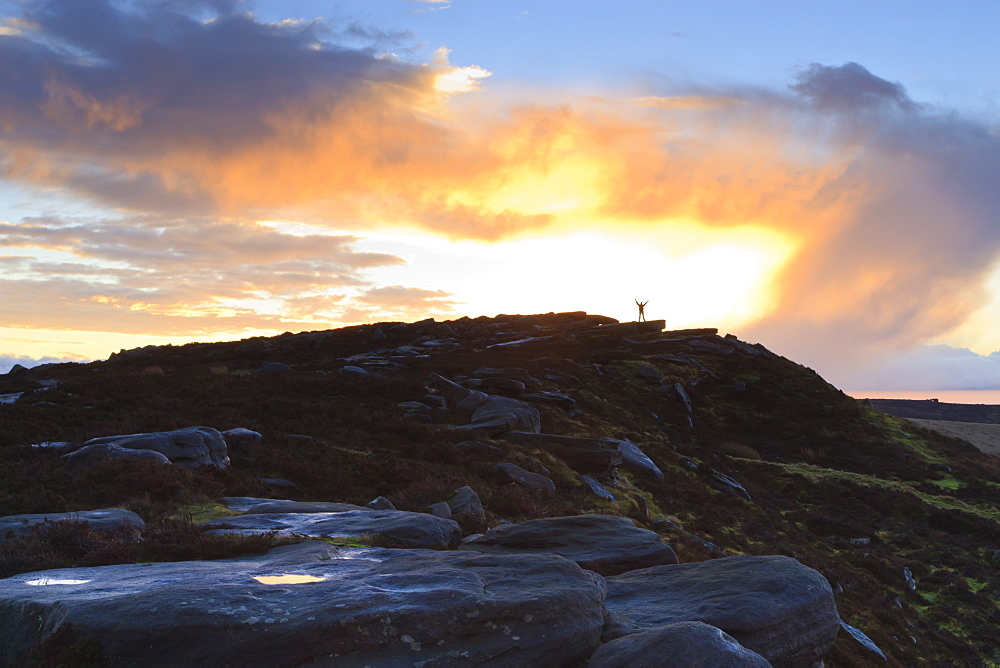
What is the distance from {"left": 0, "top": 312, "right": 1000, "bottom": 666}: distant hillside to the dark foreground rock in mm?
6567

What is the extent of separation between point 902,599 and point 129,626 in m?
30.2

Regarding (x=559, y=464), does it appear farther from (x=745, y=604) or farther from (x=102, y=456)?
(x=745, y=604)

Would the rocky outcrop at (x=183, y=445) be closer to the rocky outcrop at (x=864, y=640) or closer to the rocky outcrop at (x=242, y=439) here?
the rocky outcrop at (x=242, y=439)

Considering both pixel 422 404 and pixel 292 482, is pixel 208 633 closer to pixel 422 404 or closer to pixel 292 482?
pixel 292 482

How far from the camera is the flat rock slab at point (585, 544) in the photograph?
47.7 feet

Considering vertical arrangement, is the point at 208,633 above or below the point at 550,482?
above

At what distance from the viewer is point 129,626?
7.86 meters

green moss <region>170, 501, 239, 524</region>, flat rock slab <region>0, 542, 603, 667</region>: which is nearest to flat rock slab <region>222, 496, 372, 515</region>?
green moss <region>170, 501, 239, 524</region>

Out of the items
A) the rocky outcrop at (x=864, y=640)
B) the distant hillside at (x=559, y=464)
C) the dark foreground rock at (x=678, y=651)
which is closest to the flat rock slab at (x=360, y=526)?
the distant hillside at (x=559, y=464)

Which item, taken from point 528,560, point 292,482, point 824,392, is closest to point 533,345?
point 824,392

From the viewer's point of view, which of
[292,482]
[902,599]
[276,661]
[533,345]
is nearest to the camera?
[276,661]

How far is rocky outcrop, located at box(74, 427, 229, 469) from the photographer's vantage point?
878 inches

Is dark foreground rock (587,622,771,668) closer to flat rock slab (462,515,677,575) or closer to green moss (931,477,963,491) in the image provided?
flat rock slab (462,515,677,575)

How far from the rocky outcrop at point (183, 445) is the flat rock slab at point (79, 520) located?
245 inches
